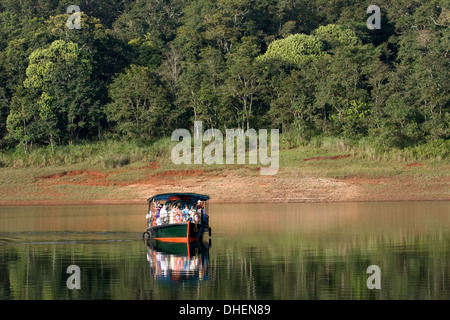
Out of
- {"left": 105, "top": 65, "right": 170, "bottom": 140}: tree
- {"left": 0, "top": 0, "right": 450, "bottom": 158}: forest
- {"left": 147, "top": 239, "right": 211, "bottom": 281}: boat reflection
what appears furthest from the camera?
{"left": 105, "top": 65, "right": 170, "bottom": 140}: tree

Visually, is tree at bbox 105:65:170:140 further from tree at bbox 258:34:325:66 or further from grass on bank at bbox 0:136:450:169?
tree at bbox 258:34:325:66

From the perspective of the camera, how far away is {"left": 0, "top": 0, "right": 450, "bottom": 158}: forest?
61.7 m

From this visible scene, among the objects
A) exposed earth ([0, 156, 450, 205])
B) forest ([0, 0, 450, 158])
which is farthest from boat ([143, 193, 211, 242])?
forest ([0, 0, 450, 158])

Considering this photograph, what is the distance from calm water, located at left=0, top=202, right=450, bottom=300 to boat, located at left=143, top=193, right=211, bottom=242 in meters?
0.61

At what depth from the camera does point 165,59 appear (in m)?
82.9

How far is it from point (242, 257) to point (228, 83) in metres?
42.4

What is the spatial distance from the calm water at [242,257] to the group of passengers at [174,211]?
133cm

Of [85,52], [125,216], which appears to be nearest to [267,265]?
[125,216]

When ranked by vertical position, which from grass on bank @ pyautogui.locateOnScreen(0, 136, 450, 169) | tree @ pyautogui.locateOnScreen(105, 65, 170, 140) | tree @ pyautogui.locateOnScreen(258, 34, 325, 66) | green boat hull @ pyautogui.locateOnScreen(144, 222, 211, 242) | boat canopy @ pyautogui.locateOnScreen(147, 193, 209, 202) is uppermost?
tree @ pyautogui.locateOnScreen(258, 34, 325, 66)

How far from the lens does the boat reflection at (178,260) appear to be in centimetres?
2260

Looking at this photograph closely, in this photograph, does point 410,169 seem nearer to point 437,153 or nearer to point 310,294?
point 437,153

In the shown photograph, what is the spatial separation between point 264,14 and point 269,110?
26.0m

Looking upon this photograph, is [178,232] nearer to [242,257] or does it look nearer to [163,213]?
[163,213]

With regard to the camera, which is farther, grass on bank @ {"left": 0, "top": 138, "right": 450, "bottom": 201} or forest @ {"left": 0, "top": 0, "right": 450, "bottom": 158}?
forest @ {"left": 0, "top": 0, "right": 450, "bottom": 158}
